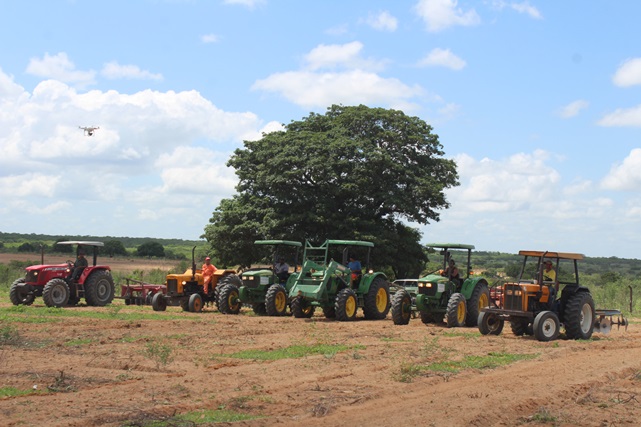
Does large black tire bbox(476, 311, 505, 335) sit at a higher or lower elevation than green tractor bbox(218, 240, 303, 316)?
lower

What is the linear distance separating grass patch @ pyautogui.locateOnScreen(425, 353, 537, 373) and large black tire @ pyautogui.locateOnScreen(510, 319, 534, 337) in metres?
3.31

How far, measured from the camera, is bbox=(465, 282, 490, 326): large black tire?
19.5 metres

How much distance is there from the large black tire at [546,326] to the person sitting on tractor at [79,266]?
14.8 meters

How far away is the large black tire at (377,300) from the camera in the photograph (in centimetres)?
2153

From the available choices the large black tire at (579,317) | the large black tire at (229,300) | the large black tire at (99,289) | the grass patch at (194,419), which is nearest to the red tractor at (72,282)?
the large black tire at (99,289)

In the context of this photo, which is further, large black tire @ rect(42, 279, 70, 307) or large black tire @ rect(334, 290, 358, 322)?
large black tire @ rect(42, 279, 70, 307)

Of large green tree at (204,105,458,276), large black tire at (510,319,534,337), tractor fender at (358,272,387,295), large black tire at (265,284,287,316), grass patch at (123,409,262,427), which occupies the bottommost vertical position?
grass patch at (123,409,262,427)

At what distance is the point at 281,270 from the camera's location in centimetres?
2288

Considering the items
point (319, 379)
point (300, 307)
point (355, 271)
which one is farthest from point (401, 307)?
point (319, 379)

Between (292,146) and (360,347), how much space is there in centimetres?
1867

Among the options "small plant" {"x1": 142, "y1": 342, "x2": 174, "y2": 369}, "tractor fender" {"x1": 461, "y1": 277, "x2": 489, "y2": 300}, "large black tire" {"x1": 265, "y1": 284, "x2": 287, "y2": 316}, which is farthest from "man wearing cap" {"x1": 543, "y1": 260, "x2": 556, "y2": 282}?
"small plant" {"x1": 142, "y1": 342, "x2": 174, "y2": 369}

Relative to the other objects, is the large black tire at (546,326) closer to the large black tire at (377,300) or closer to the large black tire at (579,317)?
the large black tire at (579,317)

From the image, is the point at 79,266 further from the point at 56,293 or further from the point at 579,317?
the point at 579,317

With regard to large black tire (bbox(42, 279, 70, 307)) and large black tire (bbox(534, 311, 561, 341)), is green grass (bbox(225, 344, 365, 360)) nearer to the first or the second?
large black tire (bbox(534, 311, 561, 341))
